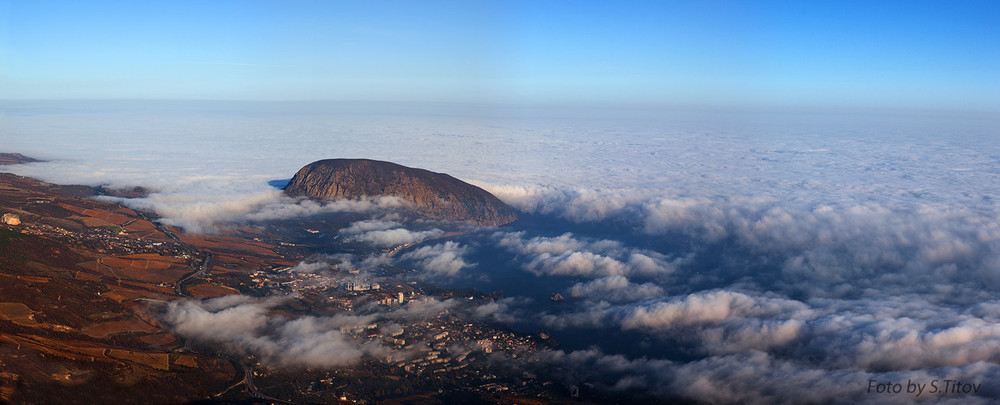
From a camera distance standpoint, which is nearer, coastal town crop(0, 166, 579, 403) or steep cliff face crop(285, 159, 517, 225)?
coastal town crop(0, 166, 579, 403)

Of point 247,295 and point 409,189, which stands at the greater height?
point 409,189

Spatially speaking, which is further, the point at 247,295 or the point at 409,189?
the point at 409,189

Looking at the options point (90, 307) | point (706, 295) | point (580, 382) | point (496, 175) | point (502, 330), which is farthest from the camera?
point (496, 175)

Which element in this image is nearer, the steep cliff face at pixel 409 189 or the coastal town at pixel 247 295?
the coastal town at pixel 247 295

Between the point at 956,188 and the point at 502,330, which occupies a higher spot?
the point at 956,188

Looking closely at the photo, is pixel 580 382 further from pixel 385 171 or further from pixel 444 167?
pixel 444 167

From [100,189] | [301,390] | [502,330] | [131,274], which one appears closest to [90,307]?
[131,274]

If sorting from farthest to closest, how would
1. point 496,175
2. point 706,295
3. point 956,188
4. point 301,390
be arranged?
point 496,175
point 956,188
point 706,295
point 301,390

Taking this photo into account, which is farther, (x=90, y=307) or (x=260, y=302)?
(x=260, y=302)
